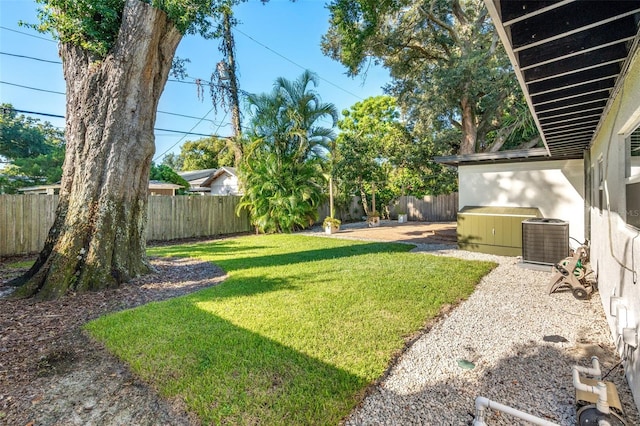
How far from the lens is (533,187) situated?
7.56 metres

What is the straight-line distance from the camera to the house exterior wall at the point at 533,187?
7.02m

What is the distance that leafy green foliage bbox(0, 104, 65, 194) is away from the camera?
14.6 meters

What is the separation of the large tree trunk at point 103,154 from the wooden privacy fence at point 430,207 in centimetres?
1482

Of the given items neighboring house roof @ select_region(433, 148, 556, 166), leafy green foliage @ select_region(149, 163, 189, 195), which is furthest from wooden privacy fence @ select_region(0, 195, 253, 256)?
neighboring house roof @ select_region(433, 148, 556, 166)

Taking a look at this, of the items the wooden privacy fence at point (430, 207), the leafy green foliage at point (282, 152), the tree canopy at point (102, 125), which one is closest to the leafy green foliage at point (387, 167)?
the wooden privacy fence at point (430, 207)

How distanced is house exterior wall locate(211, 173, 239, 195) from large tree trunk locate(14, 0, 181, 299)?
48.7ft

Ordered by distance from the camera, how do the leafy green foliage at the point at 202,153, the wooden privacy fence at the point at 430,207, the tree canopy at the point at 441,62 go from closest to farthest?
the tree canopy at the point at 441,62 < the wooden privacy fence at the point at 430,207 < the leafy green foliage at the point at 202,153

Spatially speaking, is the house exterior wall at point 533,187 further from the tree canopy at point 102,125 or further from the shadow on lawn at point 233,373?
the tree canopy at point 102,125

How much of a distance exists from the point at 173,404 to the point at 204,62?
571 inches

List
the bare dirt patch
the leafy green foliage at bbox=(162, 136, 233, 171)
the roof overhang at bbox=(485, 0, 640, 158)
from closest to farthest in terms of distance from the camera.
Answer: the roof overhang at bbox=(485, 0, 640, 158), the bare dirt patch, the leafy green foliage at bbox=(162, 136, 233, 171)

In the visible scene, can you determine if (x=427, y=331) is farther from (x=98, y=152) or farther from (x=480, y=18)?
(x=480, y=18)

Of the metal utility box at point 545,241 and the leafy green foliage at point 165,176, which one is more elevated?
the leafy green foliage at point 165,176

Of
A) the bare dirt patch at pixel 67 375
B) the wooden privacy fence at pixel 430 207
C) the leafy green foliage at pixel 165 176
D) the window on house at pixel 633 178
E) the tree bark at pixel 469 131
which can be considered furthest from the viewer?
the leafy green foliage at pixel 165 176

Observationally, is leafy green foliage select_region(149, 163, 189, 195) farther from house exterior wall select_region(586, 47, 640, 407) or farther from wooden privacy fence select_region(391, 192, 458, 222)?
house exterior wall select_region(586, 47, 640, 407)
